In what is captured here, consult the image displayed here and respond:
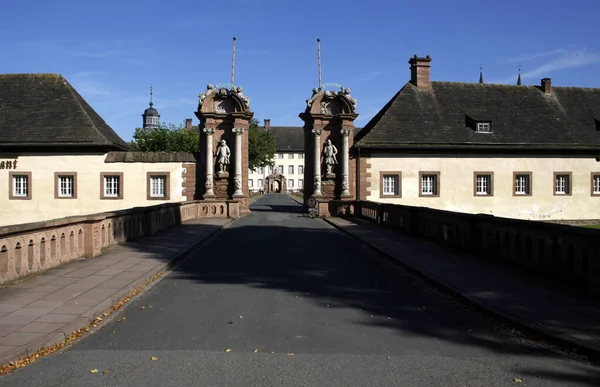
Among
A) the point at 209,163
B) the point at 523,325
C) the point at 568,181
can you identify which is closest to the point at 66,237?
the point at 523,325

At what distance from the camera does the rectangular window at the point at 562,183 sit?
113 ft

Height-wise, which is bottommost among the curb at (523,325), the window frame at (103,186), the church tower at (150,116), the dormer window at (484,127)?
the curb at (523,325)

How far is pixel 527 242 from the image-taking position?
10555 millimetres

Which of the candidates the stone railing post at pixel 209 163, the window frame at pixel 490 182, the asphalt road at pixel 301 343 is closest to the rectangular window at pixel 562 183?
the window frame at pixel 490 182

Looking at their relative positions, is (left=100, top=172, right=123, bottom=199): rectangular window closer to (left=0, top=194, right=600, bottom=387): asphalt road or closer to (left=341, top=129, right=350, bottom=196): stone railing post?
(left=341, top=129, right=350, bottom=196): stone railing post

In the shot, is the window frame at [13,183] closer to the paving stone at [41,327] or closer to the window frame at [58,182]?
the window frame at [58,182]

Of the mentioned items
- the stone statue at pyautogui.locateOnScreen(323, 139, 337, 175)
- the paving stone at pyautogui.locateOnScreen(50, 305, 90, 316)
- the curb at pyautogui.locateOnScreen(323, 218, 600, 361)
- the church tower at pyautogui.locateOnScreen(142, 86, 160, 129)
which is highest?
the church tower at pyautogui.locateOnScreen(142, 86, 160, 129)

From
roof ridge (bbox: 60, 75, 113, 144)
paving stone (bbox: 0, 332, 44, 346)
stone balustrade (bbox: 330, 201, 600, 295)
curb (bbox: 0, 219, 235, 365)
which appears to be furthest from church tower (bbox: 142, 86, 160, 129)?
paving stone (bbox: 0, 332, 44, 346)

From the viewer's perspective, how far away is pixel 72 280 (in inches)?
376

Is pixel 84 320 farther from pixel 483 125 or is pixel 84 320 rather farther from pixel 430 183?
pixel 483 125

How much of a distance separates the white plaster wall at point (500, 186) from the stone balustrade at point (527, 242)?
48.7 ft

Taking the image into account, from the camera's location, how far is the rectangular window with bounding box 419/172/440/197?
109 ft

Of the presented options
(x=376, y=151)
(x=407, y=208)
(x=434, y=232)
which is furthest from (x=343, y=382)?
(x=376, y=151)

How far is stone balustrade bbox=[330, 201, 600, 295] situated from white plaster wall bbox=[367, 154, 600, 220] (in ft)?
48.7
